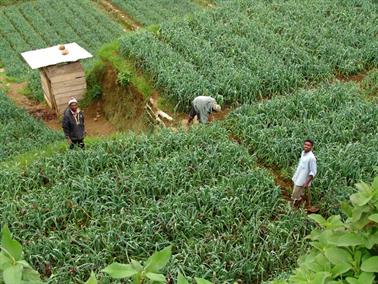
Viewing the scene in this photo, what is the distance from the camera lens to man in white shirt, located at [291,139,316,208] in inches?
270

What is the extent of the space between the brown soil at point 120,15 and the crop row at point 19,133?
32.5 ft

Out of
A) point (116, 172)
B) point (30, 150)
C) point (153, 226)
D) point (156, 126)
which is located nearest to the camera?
point (153, 226)

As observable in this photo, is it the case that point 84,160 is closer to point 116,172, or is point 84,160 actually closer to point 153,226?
point 116,172

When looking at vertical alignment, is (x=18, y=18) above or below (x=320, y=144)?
below

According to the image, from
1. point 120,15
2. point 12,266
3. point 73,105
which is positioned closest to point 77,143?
point 73,105

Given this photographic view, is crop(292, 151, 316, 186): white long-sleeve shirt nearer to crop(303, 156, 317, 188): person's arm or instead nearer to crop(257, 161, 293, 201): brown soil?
crop(303, 156, 317, 188): person's arm

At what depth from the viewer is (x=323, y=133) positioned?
8.68m

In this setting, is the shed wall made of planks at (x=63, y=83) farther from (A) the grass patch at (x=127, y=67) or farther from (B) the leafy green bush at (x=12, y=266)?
(B) the leafy green bush at (x=12, y=266)

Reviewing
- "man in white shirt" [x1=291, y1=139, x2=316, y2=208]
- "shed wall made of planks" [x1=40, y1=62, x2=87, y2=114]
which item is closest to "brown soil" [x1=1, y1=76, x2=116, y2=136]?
"shed wall made of planks" [x1=40, y1=62, x2=87, y2=114]

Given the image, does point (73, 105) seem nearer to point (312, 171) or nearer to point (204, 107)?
point (204, 107)

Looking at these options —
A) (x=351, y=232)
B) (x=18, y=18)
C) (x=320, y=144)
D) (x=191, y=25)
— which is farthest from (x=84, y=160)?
(x=18, y=18)

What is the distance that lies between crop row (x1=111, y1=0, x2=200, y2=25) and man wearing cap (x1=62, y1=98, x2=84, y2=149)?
14.0 metres

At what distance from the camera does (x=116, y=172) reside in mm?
7973

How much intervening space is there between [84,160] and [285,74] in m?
4.94
